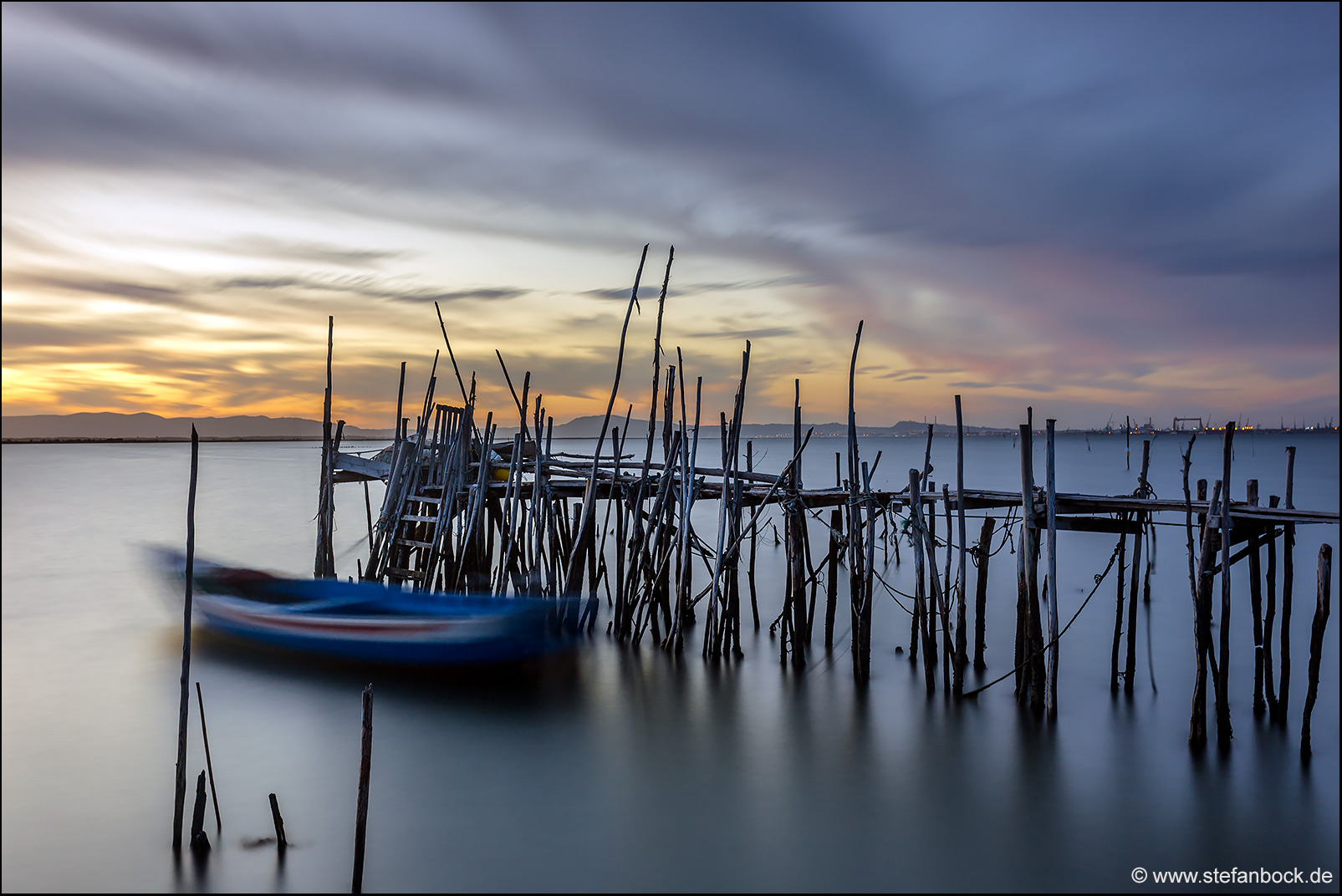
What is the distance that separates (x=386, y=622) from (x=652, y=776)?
138 inches

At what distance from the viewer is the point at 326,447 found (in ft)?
38.4

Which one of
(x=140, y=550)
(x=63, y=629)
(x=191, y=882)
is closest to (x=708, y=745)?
(x=191, y=882)

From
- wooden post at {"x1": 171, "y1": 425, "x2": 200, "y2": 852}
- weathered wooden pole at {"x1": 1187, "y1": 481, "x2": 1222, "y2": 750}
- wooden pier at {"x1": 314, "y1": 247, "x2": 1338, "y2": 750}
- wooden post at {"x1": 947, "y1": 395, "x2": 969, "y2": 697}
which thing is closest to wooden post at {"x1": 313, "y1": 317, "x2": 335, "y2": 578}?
wooden pier at {"x1": 314, "y1": 247, "x2": 1338, "y2": 750}

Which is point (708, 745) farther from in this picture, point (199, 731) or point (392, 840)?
point (199, 731)

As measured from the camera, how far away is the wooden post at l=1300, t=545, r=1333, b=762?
22.2 ft

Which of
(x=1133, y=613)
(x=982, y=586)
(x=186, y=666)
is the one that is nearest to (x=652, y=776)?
(x=186, y=666)

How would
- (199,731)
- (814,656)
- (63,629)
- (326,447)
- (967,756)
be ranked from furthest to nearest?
1. (63,629)
2. (326,447)
3. (814,656)
4. (199,731)
5. (967,756)

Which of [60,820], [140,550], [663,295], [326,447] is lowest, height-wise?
[60,820]

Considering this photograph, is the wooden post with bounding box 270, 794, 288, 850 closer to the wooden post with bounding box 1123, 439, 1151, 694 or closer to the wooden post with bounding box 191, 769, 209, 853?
the wooden post with bounding box 191, 769, 209, 853

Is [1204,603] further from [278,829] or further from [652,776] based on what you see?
[278,829]

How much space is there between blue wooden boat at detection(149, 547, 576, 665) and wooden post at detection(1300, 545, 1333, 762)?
7229 millimetres

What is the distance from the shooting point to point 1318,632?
695 centimetres

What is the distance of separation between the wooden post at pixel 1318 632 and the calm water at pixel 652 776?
0.19 metres

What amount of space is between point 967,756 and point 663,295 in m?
6.88
